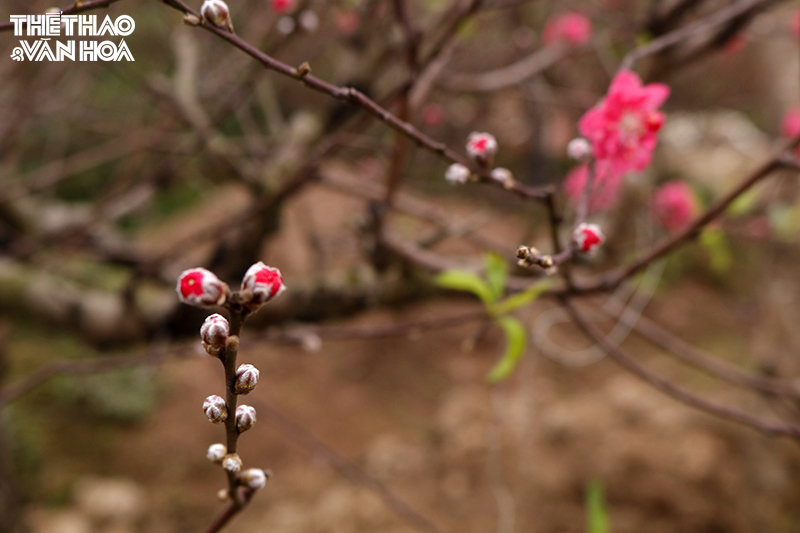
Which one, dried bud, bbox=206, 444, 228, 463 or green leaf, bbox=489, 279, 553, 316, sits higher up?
green leaf, bbox=489, 279, 553, 316

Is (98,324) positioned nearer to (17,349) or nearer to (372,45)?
(372,45)

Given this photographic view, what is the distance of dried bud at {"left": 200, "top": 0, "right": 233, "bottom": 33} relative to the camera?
0.36 meters

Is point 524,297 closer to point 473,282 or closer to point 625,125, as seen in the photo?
point 473,282

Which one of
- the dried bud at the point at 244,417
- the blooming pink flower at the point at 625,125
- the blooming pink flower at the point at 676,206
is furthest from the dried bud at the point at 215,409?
the blooming pink flower at the point at 676,206

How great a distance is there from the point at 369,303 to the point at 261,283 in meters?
1.12

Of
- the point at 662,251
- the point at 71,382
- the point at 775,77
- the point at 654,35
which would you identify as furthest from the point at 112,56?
the point at 71,382

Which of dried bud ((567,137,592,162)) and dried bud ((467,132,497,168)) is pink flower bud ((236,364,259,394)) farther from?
dried bud ((567,137,592,162))

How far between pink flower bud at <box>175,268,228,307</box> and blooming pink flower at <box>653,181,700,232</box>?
5.57 feet

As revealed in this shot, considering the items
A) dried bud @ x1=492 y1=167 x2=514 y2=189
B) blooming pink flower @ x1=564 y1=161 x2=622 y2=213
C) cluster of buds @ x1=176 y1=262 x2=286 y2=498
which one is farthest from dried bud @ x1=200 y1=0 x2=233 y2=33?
blooming pink flower @ x1=564 y1=161 x2=622 y2=213

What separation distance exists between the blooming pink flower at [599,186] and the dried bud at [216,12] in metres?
0.42

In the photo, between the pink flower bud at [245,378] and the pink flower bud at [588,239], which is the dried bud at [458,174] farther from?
the pink flower bud at [245,378]

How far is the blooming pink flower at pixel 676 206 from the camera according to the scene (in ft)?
5.57

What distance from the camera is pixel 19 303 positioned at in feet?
4.53

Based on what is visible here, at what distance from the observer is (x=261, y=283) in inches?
11.6
